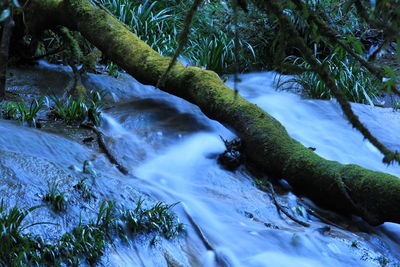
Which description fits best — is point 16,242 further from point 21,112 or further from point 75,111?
point 75,111

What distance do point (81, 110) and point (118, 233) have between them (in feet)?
7.10

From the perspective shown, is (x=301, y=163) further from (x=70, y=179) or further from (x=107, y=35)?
(x=107, y=35)

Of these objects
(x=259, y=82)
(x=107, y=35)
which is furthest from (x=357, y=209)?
(x=259, y=82)

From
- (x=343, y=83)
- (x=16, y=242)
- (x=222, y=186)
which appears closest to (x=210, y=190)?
(x=222, y=186)

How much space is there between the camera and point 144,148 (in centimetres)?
475

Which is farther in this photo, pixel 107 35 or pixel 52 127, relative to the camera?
pixel 107 35

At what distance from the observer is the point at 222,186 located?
4398 mm

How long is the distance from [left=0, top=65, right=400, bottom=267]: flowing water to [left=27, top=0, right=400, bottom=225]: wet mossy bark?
0.71 ft

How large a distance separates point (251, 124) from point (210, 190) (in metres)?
0.92

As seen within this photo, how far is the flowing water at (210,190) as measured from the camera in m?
3.37

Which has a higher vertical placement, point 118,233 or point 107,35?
point 107,35

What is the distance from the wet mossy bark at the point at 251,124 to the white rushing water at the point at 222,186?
24 cm

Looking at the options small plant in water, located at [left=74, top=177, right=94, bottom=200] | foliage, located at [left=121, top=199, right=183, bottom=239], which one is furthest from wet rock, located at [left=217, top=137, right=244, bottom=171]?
small plant in water, located at [left=74, top=177, right=94, bottom=200]

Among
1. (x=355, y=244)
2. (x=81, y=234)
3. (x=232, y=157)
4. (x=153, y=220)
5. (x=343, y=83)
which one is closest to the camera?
(x=81, y=234)
